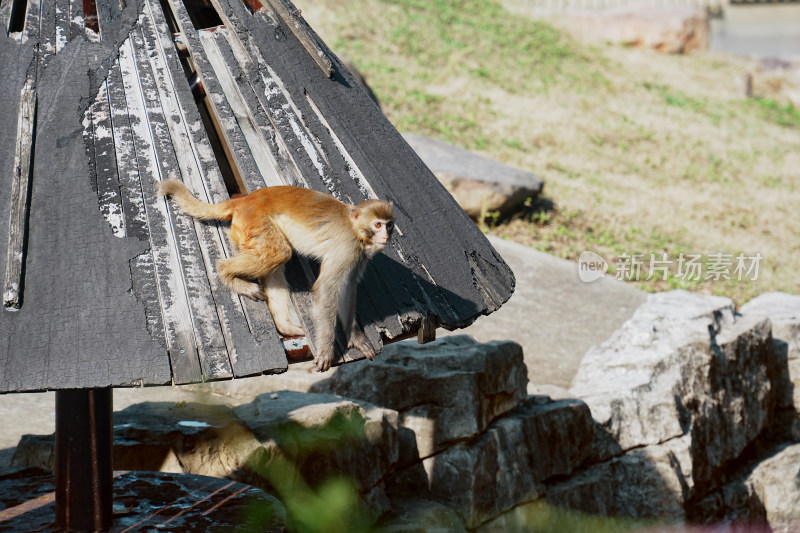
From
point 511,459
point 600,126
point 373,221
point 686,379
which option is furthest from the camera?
point 600,126

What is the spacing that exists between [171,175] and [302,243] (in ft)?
1.92

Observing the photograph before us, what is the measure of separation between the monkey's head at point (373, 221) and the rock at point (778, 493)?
5341 millimetres

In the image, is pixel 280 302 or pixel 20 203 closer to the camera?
pixel 20 203

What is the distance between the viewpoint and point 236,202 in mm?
3012

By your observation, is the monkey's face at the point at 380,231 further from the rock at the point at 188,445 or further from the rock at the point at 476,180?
the rock at the point at 476,180

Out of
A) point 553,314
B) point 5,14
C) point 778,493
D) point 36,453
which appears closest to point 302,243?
point 5,14

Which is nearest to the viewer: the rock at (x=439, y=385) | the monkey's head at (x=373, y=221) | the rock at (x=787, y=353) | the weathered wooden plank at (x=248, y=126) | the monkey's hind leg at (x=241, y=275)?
the monkey's hind leg at (x=241, y=275)

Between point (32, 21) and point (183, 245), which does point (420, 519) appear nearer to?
point (183, 245)

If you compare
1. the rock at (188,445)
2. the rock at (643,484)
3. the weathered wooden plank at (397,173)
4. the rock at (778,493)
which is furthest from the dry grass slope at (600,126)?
the weathered wooden plank at (397,173)

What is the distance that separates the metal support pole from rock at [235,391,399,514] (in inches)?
44.7

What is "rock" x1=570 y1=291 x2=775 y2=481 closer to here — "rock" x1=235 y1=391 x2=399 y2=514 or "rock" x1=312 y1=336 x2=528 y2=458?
"rock" x1=312 y1=336 x2=528 y2=458

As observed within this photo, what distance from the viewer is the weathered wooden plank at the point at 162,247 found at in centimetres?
251

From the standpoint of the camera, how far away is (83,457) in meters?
3.63

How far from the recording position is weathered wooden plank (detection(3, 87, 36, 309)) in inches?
99.6
